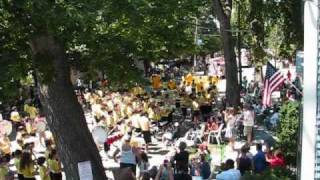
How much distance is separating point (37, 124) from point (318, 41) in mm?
15144

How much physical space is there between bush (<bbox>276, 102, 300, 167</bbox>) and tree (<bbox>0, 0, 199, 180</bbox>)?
3558mm

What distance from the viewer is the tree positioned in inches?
384

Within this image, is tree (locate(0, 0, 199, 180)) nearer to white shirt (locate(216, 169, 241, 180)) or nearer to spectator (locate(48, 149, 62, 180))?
spectator (locate(48, 149, 62, 180))

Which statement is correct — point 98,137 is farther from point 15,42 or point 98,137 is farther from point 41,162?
point 15,42

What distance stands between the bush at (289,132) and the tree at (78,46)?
3558mm

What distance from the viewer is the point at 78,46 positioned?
1188 cm

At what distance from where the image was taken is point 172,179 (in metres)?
12.2

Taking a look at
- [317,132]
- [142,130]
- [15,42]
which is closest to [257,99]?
[142,130]

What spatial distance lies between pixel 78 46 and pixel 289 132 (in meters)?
6.11

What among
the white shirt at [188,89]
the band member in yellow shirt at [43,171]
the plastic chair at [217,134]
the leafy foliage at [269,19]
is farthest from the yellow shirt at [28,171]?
the white shirt at [188,89]

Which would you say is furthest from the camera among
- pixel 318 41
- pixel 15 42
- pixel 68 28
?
pixel 15 42

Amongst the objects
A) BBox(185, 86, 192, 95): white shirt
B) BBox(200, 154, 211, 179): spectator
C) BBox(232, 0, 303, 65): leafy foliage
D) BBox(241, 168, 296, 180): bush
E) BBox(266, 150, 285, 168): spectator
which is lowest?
BBox(200, 154, 211, 179): spectator

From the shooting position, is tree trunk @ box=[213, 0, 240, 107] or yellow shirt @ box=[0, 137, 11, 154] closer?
yellow shirt @ box=[0, 137, 11, 154]

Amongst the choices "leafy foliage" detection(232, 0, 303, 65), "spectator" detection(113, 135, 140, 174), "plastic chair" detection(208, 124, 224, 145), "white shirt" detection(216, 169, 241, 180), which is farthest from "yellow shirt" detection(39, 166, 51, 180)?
"leafy foliage" detection(232, 0, 303, 65)
